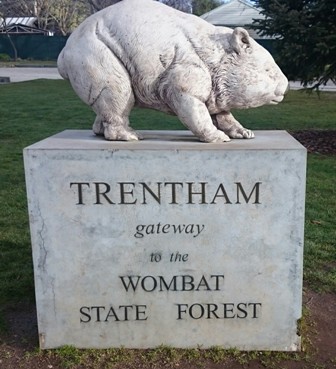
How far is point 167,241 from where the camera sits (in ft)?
10.6

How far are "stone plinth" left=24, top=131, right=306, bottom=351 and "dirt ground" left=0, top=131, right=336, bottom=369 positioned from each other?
0.39 feet

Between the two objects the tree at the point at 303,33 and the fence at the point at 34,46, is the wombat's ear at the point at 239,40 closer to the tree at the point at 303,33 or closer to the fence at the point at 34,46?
the tree at the point at 303,33

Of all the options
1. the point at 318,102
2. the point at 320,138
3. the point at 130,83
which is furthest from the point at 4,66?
the point at 130,83

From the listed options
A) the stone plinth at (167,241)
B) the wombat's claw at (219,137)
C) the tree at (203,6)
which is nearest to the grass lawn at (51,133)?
the stone plinth at (167,241)

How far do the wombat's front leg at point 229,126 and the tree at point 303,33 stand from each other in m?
4.98

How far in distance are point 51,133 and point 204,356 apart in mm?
8018

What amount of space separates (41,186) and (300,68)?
6816 millimetres

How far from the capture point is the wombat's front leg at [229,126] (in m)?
3.55

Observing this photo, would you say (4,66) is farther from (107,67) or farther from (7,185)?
(107,67)

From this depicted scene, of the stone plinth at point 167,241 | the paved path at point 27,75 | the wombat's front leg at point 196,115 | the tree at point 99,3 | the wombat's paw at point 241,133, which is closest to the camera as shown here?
the stone plinth at point 167,241

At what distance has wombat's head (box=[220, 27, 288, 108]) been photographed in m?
3.28

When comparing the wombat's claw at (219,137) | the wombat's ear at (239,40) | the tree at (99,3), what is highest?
the tree at (99,3)

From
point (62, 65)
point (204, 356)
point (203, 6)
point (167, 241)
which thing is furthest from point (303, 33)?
point (203, 6)

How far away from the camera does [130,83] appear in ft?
10.8
